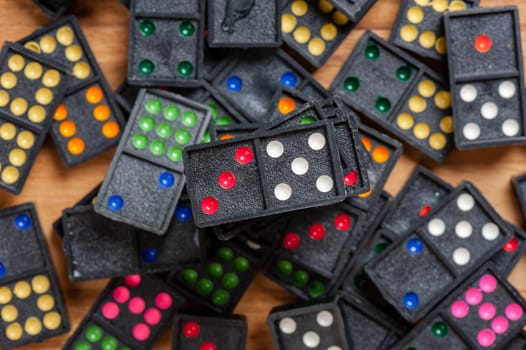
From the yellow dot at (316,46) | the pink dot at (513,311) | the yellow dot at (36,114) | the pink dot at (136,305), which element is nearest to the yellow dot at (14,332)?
the pink dot at (136,305)

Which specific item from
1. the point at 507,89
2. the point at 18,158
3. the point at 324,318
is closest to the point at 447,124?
the point at 507,89

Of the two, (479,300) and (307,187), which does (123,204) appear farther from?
(479,300)

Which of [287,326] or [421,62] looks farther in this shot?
[421,62]

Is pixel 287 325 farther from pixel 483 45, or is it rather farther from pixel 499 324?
pixel 483 45

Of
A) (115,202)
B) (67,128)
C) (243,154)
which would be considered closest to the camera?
(243,154)

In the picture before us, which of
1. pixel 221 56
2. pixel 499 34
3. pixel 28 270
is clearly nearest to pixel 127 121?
pixel 221 56

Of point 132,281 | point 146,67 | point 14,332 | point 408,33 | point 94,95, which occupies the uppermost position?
point 408,33
